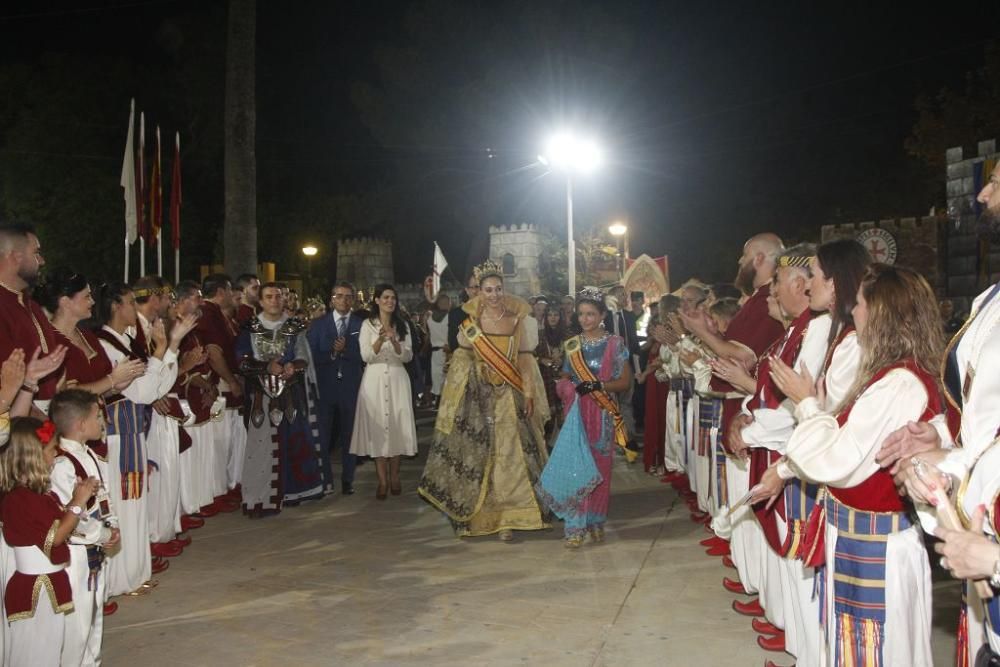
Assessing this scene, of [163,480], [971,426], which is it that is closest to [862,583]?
[971,426]

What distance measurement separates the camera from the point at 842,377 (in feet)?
10.5

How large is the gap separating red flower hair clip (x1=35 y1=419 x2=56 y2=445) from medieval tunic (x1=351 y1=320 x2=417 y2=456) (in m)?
4.13

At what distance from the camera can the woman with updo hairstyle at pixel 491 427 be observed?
6711 mm

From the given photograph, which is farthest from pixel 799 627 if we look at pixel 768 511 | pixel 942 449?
pixel 942 449

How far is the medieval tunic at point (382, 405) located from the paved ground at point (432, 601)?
3.38ft

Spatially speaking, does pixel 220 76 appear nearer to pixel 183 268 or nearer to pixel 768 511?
pixel 183 268

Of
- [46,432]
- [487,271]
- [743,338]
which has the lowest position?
[46,432]

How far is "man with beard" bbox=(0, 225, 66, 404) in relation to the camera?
158 inches

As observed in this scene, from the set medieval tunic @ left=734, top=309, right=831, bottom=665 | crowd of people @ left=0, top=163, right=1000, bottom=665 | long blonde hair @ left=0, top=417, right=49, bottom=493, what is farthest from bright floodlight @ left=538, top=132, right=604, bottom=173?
long blonde hair @ left=0, top=417, right=49, bottom=493

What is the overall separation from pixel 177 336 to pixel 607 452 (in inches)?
127

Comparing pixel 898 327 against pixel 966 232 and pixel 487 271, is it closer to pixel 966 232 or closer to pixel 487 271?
pixel 487 271

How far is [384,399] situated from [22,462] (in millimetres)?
→ 4440

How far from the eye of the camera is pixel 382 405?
8.14 metres

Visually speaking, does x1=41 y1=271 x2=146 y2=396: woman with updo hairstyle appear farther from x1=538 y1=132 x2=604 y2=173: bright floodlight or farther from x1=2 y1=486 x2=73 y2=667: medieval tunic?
x1=538 y1=132 x2=604 y2=173: bright floodlight
